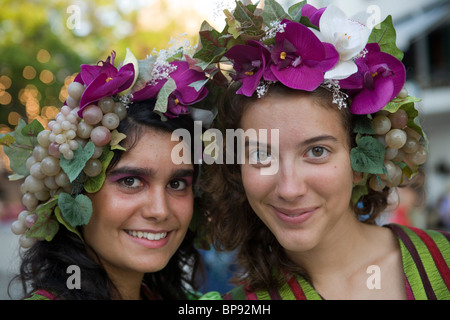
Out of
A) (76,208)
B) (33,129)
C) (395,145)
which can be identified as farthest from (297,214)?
(33,129)

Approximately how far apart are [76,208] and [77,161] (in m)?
0.23

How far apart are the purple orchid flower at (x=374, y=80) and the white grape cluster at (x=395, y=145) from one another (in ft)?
0.41

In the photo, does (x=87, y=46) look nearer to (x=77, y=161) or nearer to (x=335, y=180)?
(x=77, y=161)

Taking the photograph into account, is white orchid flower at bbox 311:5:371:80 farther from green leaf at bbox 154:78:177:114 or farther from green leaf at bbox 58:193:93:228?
green leaf at bbox 58:193:93:228

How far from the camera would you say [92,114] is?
2309 millimetres

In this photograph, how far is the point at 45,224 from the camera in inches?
95.8

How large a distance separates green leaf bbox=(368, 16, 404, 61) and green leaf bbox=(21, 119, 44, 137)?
1.67 metres

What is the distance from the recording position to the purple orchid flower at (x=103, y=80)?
2.32 meters

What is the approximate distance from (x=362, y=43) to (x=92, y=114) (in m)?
1.28

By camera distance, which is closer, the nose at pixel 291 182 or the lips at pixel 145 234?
the nose at pixel 291 182

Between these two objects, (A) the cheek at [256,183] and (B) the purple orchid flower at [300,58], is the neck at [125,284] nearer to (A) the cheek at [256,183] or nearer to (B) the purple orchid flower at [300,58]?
(A) the cheek at [256,183]

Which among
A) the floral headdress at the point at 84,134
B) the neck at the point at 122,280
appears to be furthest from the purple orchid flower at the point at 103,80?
the neck at the point at 122,280
